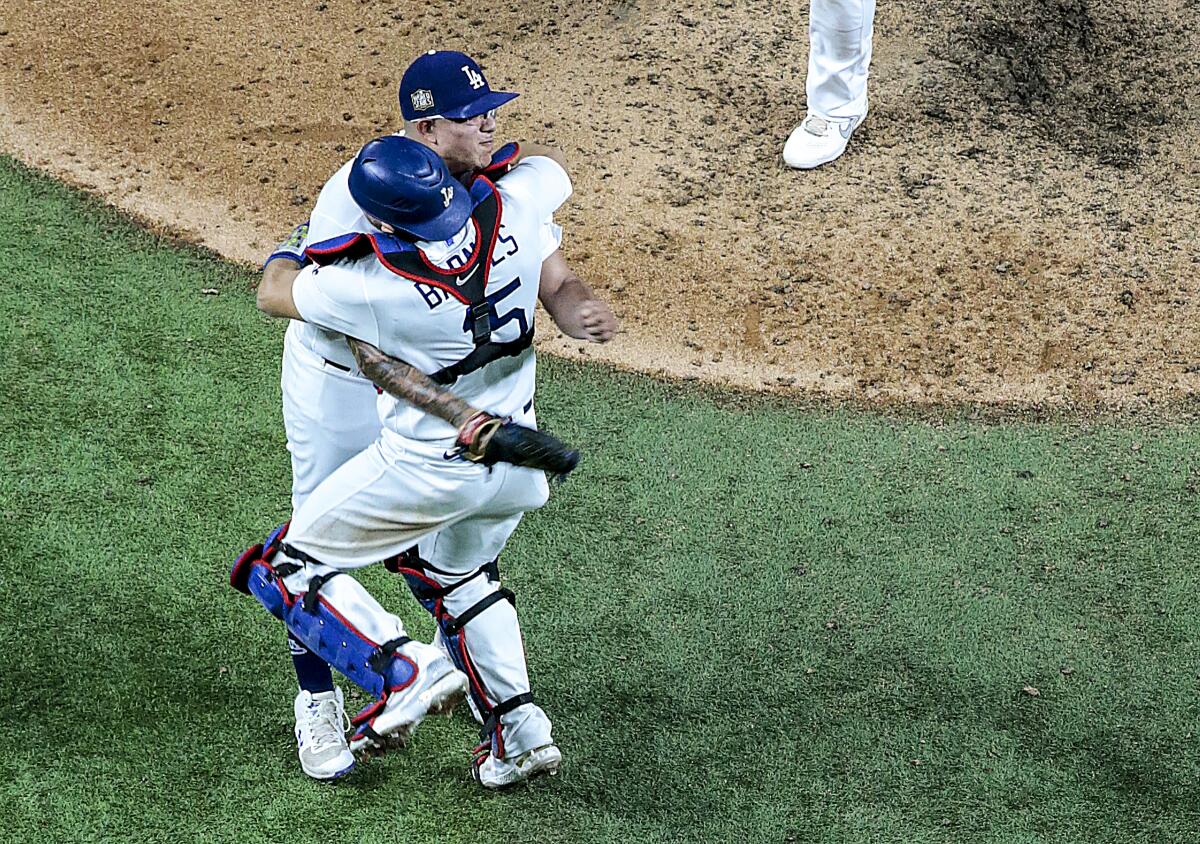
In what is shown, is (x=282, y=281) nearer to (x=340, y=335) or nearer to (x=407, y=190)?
(x=340, y=335)

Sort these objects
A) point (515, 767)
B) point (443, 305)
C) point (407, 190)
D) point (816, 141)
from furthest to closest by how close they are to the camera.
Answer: point (816, 141), point (515, 767), point (443, 305), point (407, 190)

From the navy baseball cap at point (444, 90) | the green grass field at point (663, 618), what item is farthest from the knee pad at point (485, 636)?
the navy baseball cap at point (444, 90)

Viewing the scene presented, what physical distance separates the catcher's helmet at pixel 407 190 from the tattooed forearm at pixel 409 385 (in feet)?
0.90

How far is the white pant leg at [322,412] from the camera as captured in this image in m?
3.31

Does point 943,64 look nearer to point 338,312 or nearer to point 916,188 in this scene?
point 916,188

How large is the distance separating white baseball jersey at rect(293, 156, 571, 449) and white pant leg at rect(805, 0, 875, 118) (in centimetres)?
323

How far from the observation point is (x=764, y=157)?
20.7ft

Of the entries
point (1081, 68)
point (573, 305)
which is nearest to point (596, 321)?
point (573, 305)

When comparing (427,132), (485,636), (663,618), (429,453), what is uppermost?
(427,132)

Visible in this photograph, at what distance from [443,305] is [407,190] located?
0.83 ft

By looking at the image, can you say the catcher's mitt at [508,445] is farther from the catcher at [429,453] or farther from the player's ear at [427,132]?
the player's ear at [427,132]

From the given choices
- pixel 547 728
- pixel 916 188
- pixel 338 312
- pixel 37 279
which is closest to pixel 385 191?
pixel 338 312

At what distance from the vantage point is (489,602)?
3.37 meters

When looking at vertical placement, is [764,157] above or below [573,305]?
below
